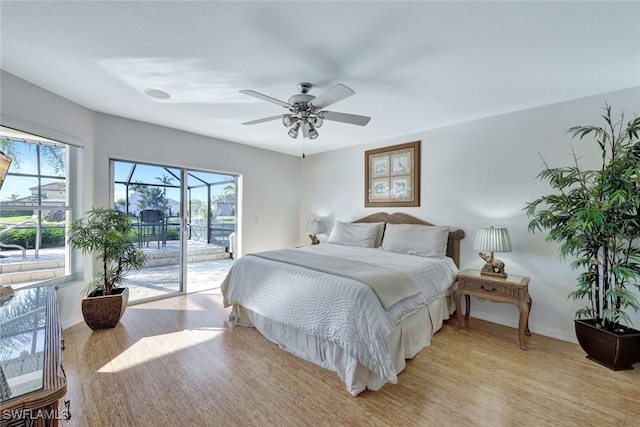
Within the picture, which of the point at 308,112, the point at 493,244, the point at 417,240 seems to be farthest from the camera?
the point at 417,240

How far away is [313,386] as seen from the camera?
1.98 m

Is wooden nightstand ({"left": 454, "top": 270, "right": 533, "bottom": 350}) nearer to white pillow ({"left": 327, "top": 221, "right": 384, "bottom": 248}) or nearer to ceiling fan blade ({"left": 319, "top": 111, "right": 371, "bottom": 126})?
white pillow ({"left": 327, "top": 221, "right": 384, "bottom": 248})

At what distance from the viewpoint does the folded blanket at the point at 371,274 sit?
2.06 m

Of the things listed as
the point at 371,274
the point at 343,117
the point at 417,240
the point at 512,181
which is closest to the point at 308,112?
the point at 343,117

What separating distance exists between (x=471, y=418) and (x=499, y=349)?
115 centimetres

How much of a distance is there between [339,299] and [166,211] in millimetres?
3181

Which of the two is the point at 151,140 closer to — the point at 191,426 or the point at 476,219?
the point at 191,426

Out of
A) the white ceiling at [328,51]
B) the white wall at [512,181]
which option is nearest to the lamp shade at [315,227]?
the white wall at [512,181]

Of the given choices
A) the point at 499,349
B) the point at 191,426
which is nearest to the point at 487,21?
the point at 499,349

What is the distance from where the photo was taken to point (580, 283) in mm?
2328

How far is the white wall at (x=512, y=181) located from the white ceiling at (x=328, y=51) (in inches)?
7.7

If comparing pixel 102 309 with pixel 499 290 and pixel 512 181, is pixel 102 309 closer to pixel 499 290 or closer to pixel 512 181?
pixel 499 290

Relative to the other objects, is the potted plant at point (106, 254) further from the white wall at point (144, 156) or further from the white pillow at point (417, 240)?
the white pillow at point (417, 240)

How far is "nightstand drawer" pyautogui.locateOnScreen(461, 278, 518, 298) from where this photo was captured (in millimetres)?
2611
